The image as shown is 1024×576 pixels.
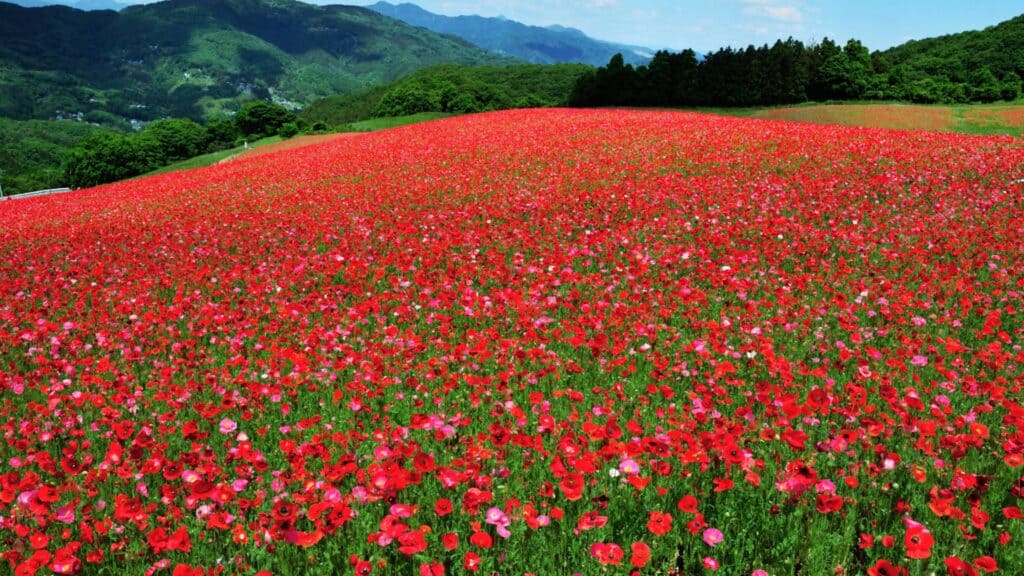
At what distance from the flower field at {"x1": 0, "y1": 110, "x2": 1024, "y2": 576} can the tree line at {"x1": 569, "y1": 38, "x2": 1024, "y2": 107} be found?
144 feet

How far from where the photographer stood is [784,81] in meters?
55.2

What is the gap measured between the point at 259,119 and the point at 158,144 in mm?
15437

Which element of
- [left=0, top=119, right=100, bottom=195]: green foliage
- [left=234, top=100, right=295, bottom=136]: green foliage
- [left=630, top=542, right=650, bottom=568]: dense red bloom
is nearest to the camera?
[left=630, top=542, right=650, bottom=568]: dense red bloom

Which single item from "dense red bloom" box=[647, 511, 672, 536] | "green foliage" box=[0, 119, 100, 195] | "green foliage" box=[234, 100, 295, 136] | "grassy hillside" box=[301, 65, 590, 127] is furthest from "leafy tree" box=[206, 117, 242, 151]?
"dense red bloom" box=[647, 511, 672, 536]

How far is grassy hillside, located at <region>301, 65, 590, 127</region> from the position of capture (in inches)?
3031

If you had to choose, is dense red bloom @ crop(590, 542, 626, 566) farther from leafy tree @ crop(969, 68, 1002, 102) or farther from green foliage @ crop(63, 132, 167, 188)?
green foliage @ crop(63, 132, 167, 188)

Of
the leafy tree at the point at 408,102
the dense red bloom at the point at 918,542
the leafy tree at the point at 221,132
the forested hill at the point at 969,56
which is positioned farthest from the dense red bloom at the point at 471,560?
the leafy tree at the point at 221,132

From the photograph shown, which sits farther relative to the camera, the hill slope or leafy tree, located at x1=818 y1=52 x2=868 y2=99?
Result: the hill slope

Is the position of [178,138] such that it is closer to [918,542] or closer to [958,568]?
[918,542]

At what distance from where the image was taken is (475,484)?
3838 millimetres

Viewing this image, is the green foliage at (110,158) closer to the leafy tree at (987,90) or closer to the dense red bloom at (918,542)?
the dense red bloom at (918,542)

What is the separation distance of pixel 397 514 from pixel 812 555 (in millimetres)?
2332

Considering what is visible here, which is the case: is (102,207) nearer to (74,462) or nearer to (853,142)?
(74,462)

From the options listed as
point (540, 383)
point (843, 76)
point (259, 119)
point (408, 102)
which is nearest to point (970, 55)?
point (843, 76)
